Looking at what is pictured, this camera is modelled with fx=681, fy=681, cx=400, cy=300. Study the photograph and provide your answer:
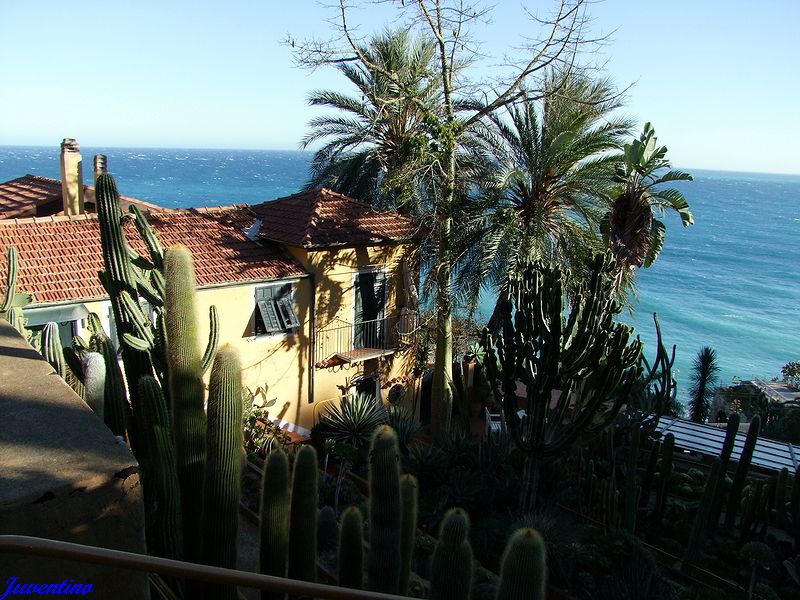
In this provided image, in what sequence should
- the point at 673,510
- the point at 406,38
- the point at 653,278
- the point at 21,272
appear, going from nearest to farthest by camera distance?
1. the point at 673,510
2. the point at 21,272
3. the point at 406,38
4. the point at 653,278

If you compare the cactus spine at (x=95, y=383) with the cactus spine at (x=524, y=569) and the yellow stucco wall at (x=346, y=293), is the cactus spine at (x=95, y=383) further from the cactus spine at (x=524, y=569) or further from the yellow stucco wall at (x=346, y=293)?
the yellow stucco wall at (x=346, y=293)

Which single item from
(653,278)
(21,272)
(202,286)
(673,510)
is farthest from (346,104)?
(653,278)

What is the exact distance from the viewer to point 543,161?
16.3 m

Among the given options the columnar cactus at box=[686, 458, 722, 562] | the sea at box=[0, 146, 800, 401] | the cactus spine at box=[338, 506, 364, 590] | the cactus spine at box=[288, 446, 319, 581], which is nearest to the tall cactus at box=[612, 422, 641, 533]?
the columnar cactus at box=[686, 458, 722, 562]

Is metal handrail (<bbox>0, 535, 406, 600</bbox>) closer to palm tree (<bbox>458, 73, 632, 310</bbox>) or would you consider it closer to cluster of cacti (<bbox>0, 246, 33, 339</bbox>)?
cluster of cacti (<bbox>0, 246, 33, 339</bbox>)

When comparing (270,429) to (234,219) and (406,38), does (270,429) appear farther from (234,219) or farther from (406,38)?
(406,38)

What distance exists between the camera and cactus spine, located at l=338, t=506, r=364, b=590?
19.1ft

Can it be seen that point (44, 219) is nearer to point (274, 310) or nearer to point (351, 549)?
point (274, 310)

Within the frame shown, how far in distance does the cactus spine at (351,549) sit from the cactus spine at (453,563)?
0.98m

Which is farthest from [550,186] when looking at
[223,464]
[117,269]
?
[223,464]

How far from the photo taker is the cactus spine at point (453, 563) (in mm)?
5051

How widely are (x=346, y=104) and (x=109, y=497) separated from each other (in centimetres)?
1942

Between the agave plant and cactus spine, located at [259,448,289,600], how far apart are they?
8684mm

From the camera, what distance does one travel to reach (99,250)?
14.5 m
